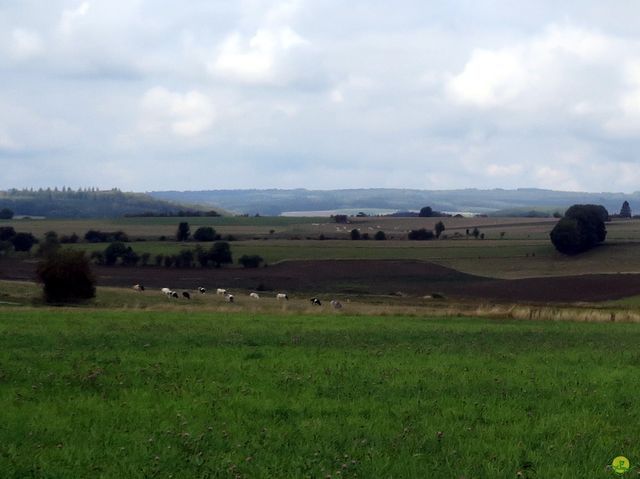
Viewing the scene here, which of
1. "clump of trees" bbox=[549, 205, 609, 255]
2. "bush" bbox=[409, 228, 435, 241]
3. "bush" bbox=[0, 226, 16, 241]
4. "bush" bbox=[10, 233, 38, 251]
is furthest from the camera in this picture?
"bush" bbox=[409, 228, 435, 241]

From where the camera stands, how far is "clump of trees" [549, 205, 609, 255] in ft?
287

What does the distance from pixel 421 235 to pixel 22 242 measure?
A: 46709 mm

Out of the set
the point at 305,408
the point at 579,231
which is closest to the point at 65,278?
the point at 305,408

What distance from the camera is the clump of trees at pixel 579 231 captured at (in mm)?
87562

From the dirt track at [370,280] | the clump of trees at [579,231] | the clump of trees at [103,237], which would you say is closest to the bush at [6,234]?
the clump of trees at [103,237]

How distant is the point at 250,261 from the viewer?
280 feet

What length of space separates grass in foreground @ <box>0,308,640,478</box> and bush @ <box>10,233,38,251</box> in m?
80.4

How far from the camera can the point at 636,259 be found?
274 feet

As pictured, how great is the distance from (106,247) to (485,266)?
1485 inches

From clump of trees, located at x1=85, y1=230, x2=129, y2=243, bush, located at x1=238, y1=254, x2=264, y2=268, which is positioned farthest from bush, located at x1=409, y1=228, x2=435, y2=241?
clump of trees, located at x1=85, y1=230, x2=129, y2=243

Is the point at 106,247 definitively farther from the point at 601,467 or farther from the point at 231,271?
the point at 601,467

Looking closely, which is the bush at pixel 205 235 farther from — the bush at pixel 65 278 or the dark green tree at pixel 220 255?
the bush at pixel 65 278

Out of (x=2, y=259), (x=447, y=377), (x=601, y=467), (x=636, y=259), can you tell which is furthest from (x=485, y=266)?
(x=601, y=467)

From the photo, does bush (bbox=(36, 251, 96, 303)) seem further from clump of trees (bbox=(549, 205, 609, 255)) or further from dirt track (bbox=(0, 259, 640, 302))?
clump of trees (bbox=(549, 205, 609, 255))
